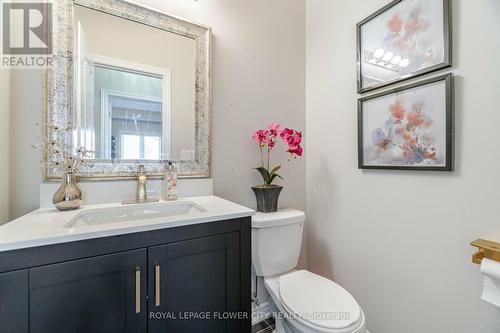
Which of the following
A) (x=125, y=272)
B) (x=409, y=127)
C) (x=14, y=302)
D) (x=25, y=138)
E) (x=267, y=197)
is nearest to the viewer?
(x=14, y=302)

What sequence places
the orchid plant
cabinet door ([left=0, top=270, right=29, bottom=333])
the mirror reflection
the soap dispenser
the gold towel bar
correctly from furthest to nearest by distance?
the orchid plant < the soap dispenser < the mirror reflection < the gold towel bar < cabinet door ([left=0, top=270, right=29, bottom=333])

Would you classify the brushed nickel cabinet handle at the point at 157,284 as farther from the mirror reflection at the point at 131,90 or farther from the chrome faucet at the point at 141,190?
the mirror reflection at the point at 131,90

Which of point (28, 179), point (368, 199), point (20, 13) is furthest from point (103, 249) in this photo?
point (368, 199)

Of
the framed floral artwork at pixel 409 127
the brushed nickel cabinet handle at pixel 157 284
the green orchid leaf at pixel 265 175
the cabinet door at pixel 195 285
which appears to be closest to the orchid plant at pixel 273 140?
the green orchid leaf at pixel 265 175

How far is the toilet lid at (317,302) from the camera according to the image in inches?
37.5

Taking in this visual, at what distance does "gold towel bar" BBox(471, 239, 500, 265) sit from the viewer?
0.77 meters

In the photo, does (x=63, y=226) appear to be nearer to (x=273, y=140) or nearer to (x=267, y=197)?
(x=267, y=197)

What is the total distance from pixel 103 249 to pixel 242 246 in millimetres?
524

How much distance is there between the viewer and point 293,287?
3.97 feet

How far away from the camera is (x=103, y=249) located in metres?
0.72

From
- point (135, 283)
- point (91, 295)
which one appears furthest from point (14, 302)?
point (135, 283)

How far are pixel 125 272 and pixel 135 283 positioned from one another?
55mm

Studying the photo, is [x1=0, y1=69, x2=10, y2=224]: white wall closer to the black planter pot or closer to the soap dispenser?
the soap dispenser

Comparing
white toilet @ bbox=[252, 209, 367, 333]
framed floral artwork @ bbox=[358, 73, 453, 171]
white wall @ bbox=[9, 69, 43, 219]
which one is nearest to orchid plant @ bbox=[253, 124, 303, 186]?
white toilet @ bbox=[252, 209, 367, 333]
